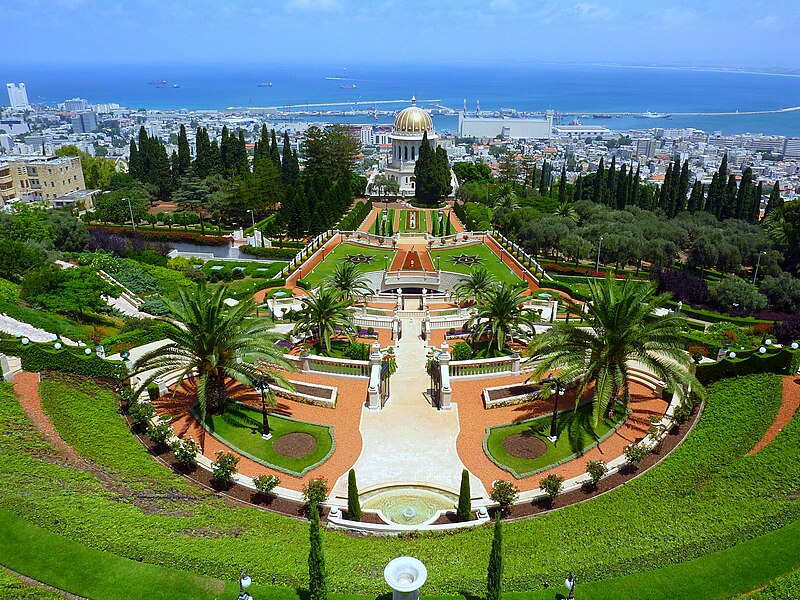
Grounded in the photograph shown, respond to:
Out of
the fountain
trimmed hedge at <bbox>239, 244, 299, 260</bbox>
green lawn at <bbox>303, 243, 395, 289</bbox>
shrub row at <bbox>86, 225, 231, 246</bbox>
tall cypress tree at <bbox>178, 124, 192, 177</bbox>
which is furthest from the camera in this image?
tall cypress tree at <bbox>178, 124, 192, 177</bbox>

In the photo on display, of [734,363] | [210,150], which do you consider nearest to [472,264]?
[734,363]

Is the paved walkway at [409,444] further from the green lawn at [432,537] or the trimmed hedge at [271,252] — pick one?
the trimmed hedge at [271,252]

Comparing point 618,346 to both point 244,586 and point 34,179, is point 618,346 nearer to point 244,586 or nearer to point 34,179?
point 244,586

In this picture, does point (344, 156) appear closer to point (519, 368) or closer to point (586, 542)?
point (519, 368)

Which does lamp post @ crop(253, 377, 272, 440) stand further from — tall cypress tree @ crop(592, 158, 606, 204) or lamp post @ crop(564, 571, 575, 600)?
tall cypress tree @ crop(592, 158, 606, 204)

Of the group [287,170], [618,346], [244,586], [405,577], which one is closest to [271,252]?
[287,170]

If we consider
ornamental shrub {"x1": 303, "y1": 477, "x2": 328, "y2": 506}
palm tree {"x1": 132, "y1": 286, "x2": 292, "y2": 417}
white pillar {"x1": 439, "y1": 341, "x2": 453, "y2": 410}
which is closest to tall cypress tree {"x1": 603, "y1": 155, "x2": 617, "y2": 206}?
white pillar {"x1": 439, "y1": 341, "x2": 453, "y2": 410}

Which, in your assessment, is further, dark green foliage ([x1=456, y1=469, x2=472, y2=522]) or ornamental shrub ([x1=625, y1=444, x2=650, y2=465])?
ornamental shrub ([x1=625, y1=444, x2=650, y2=465])
